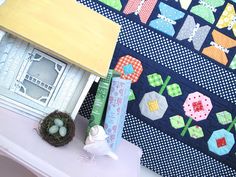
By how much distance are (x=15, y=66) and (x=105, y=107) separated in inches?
12.5

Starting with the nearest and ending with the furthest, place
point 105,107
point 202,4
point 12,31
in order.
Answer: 1. point 12,31
2. point 105,107
3. point 202,4

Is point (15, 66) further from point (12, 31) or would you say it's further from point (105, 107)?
point (105, 107)

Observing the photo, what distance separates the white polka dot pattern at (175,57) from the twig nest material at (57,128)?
468 mm

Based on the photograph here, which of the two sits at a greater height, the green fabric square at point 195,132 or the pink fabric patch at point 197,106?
the pink fabric patch at point 197,106

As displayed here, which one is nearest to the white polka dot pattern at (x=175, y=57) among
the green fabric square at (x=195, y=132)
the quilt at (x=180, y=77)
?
the quilt at (x=180, y=77)

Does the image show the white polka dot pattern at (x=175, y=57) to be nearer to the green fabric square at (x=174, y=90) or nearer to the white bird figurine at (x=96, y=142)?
the green fabric square at (x=174, y=90)

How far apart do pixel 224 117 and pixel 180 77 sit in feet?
0.78

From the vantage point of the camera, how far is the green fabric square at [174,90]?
1.35 metres

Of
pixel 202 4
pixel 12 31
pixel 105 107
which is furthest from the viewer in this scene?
pixel 202 4

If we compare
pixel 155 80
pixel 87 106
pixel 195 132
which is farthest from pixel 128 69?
pixel 195 132

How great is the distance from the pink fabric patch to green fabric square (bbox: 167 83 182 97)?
0.04 meters

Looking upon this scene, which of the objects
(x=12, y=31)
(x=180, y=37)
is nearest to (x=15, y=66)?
(x=12, y=31)

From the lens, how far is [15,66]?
1.02 m

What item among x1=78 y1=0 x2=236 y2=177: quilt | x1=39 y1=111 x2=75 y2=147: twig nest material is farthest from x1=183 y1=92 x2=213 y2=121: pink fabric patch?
x1=39 y1=111 x2=75 y2=147: twig nest material
